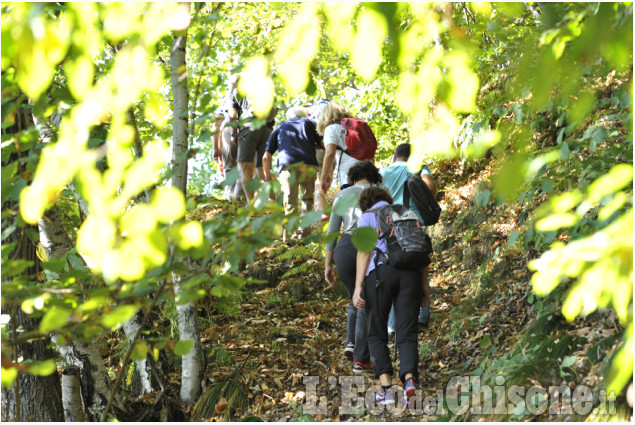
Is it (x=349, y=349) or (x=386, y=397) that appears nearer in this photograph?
(x=386, y=397)

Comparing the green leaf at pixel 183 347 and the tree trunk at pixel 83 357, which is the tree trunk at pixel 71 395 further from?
the green leaf at pixel 183 347

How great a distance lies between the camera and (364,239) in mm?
2295

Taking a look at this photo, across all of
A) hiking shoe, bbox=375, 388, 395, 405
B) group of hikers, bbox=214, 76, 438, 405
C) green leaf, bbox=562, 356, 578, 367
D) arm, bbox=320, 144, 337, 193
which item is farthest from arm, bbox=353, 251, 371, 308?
arm, bbox=320, 144, 337, 193

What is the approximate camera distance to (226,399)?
503 centimetres

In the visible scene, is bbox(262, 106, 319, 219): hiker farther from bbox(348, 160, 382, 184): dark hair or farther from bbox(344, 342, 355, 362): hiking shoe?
bbox(344, 342, 355, 362): hiking shoe

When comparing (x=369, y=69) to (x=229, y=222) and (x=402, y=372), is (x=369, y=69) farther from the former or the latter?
(x=402, y=372)

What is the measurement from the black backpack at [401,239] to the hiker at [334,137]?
2.22m

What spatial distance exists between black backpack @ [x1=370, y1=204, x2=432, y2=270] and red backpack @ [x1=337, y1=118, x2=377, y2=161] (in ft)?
7.56

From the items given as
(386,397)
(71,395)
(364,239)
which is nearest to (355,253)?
(386,397)

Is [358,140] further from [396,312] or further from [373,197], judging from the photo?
[396,312]

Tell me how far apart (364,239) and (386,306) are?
283 centimetres

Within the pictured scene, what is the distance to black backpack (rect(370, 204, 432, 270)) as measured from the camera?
484 cm

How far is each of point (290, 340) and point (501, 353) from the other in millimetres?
2436

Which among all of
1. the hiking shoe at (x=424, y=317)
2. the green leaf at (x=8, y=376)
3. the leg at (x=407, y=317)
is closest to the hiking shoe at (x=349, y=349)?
the hiking shoe at (x=424, y=317)
